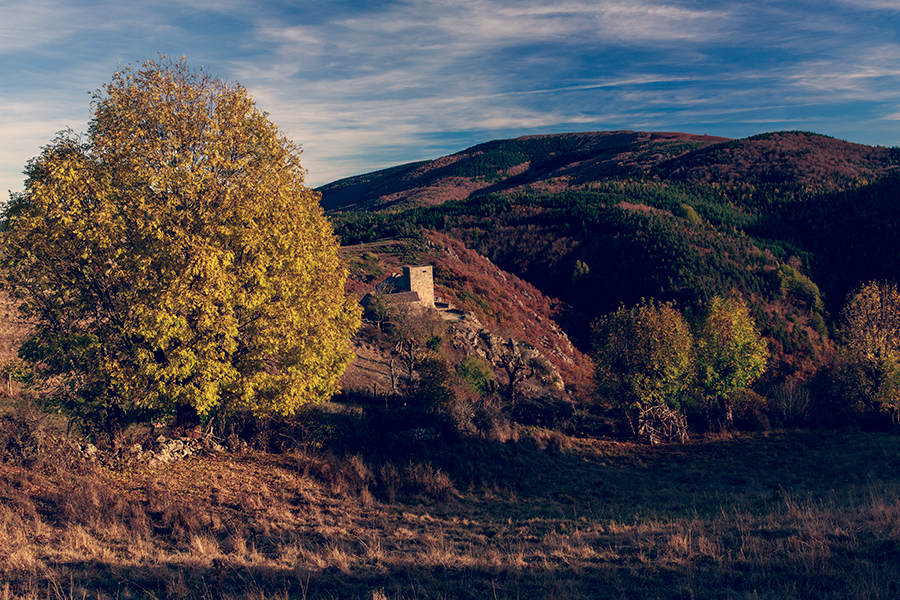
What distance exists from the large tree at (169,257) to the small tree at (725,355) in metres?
29.3

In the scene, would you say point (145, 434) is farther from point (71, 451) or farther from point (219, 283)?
point (219, 283)

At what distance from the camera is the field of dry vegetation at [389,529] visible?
843 centimetres

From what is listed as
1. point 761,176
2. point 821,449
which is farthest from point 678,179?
point 821,449

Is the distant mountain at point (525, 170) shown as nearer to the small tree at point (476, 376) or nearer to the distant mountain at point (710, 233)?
the distant mountain at point (710, 233)

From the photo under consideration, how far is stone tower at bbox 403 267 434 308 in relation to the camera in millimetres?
42125

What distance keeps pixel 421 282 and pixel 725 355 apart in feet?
77.5

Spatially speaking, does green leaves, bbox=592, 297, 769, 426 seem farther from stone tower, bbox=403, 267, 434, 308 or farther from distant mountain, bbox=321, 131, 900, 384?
distant mountain, bbox=321, 131, 900, 384

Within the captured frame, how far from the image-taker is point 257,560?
9.77 meters

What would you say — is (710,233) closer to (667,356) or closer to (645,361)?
(667,356)

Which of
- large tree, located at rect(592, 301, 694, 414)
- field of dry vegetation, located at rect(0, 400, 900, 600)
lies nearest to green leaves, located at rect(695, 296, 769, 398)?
large tree, located at rect(592, 301, 694, 414)

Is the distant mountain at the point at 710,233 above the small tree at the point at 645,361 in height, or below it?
above

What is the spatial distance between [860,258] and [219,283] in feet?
323

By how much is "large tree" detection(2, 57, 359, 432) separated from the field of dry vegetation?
250 centimetres

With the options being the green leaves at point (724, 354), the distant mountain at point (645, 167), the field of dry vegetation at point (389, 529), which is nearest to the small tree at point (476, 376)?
the field of dry vegetation at point (389, 529)
